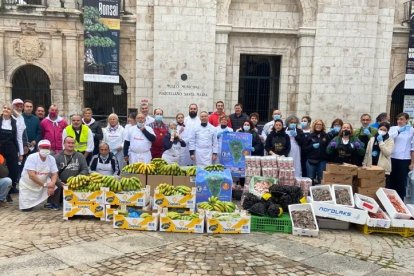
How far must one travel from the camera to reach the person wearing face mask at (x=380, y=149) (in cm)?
829

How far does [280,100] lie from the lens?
16062 mm

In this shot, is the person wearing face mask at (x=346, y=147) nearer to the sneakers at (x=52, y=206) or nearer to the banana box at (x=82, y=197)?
the banana box at (x=82, y=197)

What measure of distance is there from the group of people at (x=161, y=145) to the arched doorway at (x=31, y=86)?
7.83 meters

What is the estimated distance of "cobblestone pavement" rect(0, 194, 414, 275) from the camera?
523 centimetres

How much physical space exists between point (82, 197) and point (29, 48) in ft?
35.1

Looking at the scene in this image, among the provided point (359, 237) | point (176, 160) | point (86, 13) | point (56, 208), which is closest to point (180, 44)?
point (86, 13)

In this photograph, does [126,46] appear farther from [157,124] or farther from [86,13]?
A: [157,124]

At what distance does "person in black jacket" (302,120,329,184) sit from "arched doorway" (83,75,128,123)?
32.9 feet

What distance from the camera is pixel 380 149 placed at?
8305 mm

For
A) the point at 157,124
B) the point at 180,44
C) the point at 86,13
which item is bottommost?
the point at 157,124

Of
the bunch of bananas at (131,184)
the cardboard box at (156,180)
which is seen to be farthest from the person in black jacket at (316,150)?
the bunch of bananas at (131,184)

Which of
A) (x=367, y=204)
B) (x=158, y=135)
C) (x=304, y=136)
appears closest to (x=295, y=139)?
(x=304, y=136)

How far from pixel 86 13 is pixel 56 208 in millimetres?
9602

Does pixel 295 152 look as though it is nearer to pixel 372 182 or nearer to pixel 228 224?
pixel 372 182
